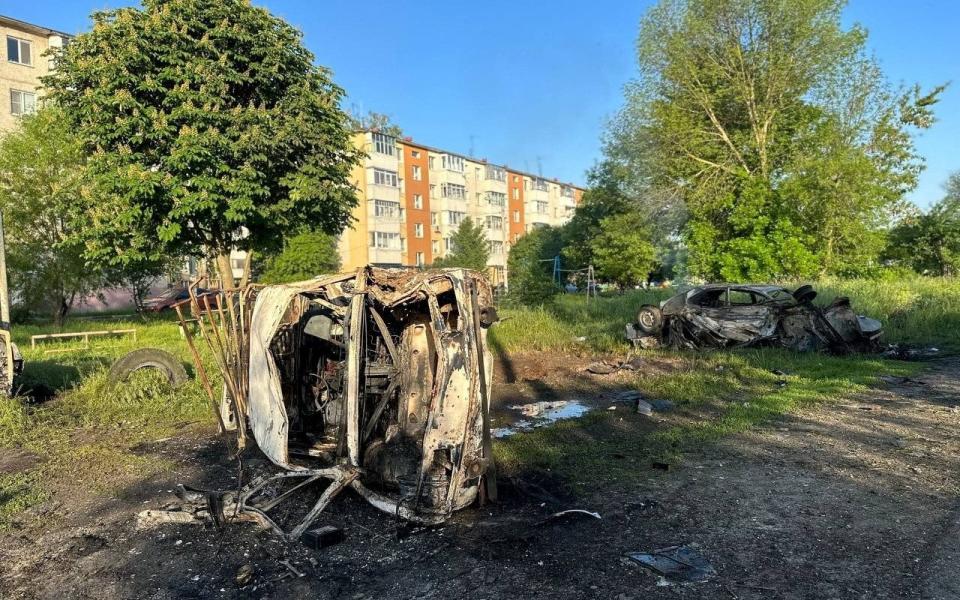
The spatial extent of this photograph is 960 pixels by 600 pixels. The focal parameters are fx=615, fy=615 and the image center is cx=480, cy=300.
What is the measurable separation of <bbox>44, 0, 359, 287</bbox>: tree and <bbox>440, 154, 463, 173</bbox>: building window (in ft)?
129

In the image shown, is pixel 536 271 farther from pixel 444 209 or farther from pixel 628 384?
pixel 444 209

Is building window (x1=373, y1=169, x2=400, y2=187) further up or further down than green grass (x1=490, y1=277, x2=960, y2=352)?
further up

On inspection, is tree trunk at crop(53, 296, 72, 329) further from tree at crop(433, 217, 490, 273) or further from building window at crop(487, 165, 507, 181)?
building window at crop(487, 165, 507, 181)

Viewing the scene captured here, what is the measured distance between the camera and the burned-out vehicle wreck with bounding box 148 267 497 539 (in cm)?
442

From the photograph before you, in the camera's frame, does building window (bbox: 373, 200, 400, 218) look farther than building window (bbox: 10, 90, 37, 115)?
Yes

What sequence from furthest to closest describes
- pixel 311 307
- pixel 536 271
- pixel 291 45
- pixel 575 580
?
pixel 536 271 < pixel 291 45 < pixel 311 307 < pixel 575 580

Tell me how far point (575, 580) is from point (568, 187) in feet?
262

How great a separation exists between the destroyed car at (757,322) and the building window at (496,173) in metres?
50.4

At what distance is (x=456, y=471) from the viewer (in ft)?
14.2

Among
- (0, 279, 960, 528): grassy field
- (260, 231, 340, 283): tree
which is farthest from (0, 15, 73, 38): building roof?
(0, 279, 960, 528): grassy field

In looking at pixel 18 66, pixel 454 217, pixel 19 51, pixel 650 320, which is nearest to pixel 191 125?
A: pixel 650 320

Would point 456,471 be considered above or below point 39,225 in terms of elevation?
below

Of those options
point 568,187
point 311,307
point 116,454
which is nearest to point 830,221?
point 311,307

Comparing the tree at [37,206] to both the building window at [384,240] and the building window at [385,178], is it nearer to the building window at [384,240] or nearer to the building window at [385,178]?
the building window at [384,240]
